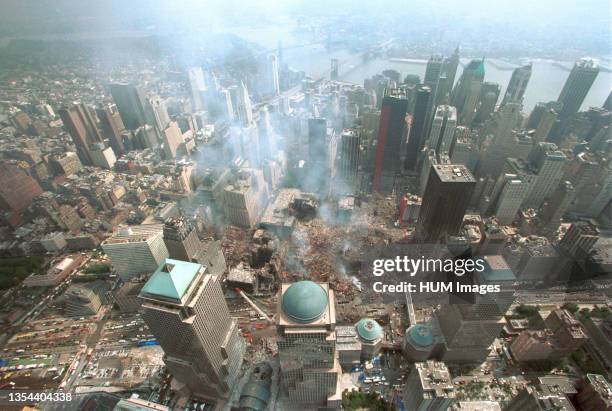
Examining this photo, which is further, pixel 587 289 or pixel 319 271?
pixel 319 271

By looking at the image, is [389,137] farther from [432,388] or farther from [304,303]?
[304,303]

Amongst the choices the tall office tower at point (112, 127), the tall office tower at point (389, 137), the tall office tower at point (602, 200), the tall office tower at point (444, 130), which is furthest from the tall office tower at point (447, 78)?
the tall office tower at point (112, 127)

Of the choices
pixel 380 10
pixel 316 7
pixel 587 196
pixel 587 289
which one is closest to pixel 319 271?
pixel 587 289

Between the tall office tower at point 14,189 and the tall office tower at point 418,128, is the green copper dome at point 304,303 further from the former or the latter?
the tall office tower at point 14,189

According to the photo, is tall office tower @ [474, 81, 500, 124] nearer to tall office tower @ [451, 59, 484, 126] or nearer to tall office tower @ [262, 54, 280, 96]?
tall office tower @ [451, 59, 484, 126]

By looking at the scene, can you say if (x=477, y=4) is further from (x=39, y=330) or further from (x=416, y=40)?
(x=39, y=330)
